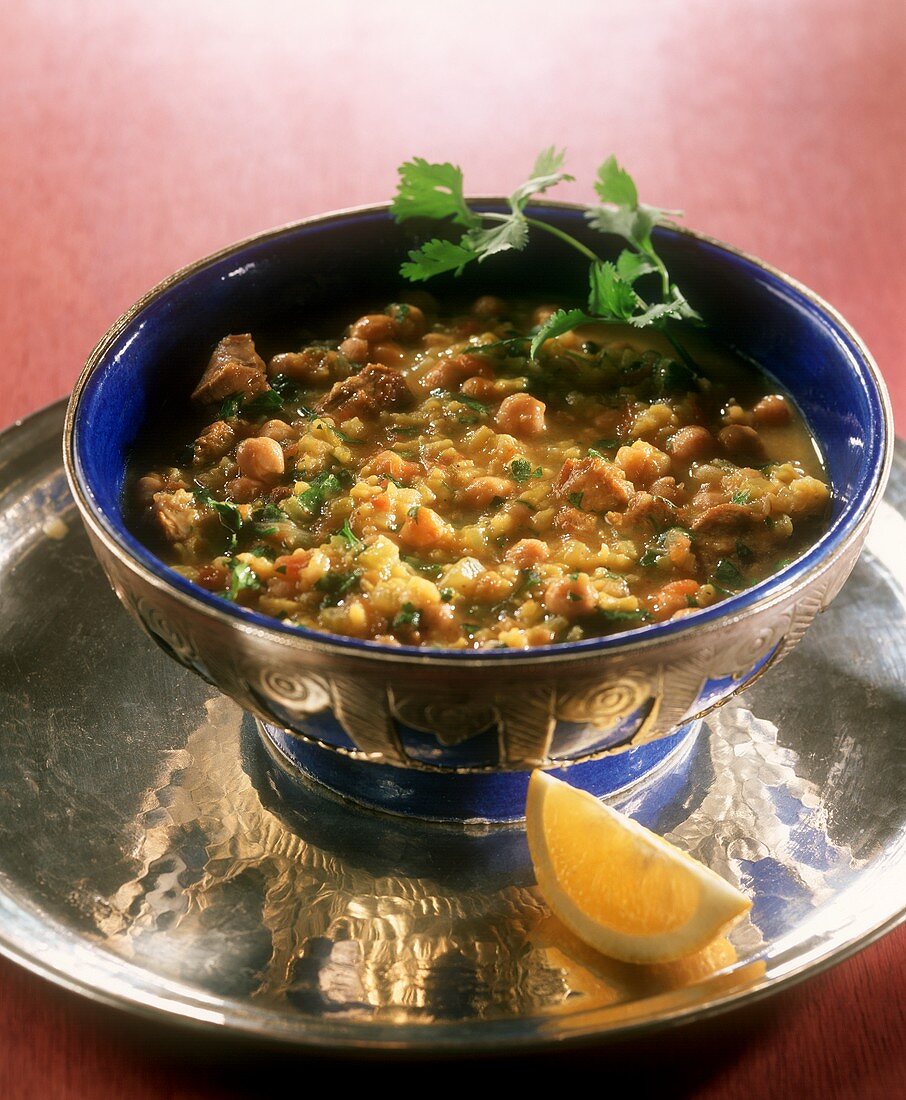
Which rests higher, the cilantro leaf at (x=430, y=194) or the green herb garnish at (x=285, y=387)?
the cilantro leaf at (x=430, y=194)

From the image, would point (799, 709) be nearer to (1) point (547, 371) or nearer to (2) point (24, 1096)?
(1) point (547, 371)

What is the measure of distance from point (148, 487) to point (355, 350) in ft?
2.45

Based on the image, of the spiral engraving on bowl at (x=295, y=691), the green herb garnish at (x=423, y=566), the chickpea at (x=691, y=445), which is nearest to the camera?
the spiral engraving on bowl at (x=295, y=691)

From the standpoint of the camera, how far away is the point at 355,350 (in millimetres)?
3680

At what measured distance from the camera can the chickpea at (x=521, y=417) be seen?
3381 millimetres

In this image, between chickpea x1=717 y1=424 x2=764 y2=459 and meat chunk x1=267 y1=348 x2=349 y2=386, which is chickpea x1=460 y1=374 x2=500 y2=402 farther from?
chickpea x1=717 y1=424 x2=764 y2=459

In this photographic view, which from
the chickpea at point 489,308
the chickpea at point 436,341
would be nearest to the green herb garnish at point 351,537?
the chickpea at point 436,341

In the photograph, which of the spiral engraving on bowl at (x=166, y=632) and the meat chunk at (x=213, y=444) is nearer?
the spiral engraving on bowl at (x=166, y=632)

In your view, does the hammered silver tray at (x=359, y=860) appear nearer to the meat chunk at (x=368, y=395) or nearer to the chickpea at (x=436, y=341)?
the meat chunk at (x=368, y=395)

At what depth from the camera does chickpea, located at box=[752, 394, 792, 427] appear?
3475 mm

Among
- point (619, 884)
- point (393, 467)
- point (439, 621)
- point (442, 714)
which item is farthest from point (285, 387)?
point (619, 884)

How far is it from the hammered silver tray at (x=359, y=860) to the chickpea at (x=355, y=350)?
2.94ft

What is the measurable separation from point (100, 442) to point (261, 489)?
374 millimetres

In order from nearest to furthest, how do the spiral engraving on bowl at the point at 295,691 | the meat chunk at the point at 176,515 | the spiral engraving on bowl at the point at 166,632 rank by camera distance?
the spiral engraving on bowl at the point at 295,691
the spiral engraving on bowl at the point at 166,632
the meat chunk at the point at 176,515
